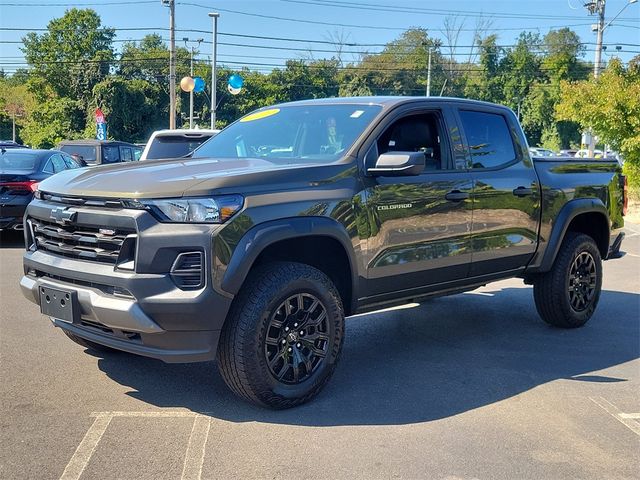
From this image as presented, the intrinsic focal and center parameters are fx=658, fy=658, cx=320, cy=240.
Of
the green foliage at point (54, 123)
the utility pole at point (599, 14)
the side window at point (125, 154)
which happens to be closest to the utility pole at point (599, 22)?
the utility pole at point (599, 14)

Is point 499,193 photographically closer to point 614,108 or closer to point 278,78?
point 614,108

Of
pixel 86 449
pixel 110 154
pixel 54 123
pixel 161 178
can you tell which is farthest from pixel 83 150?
pixel 54 123

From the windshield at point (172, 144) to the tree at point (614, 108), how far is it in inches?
449

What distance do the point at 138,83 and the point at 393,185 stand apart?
54.6 metres

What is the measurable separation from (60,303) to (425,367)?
8.84 feet

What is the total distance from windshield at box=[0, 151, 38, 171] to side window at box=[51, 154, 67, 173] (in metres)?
0.32

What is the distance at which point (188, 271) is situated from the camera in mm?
3602

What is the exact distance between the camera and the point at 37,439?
358 centimetres

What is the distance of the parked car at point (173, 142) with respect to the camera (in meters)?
9.41

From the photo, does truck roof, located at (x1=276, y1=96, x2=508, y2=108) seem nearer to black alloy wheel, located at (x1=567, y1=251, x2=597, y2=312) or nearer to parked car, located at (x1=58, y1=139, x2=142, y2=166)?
black alloy wheel, located at (x1=567, y1=251, x2=597, y2=312)

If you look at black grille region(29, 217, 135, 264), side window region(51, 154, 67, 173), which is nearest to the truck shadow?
black grille region(29, 217, 135, 264)

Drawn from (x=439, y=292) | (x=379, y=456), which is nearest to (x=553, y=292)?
(x=439, y=292)

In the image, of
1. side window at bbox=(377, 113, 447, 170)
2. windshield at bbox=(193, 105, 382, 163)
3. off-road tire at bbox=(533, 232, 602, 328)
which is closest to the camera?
windshield at bbox=(193, 105, 382, 163)

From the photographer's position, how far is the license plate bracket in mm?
3758
